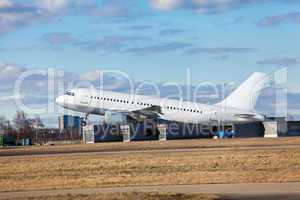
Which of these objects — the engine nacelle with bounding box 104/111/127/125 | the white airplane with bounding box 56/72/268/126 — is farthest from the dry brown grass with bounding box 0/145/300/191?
the white airplane with bounding box 56/72/268/126

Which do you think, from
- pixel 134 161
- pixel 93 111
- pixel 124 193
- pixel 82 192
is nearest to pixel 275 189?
pixel 124 193

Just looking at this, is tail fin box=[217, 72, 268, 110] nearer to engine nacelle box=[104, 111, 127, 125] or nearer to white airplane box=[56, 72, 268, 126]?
white airplane box=[56, 72, 268, 126]

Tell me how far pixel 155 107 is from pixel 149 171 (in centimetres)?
5237

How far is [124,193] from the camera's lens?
59.5 feet

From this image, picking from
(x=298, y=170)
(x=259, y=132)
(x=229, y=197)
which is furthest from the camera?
(x=259, y=132)

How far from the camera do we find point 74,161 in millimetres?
31125

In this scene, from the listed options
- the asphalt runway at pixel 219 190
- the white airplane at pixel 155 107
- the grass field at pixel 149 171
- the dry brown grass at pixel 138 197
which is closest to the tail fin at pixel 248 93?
the white airplane at pixel 155 107

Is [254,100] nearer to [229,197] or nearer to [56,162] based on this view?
[56,162]

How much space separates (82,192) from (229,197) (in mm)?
4669

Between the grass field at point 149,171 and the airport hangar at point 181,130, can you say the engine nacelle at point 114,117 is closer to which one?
the airport hangar at point 181,130

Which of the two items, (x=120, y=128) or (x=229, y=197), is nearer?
(x=229, y=197)

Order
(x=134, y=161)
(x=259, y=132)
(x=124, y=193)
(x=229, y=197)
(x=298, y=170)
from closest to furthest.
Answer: (x=229, y=197)
(x=124, y=193)
(x=298, y=170)
(x=134, y=161)
(x=259, y=132)

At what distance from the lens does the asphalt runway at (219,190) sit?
17.3 meters

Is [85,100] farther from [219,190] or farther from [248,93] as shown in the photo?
[219,190]
